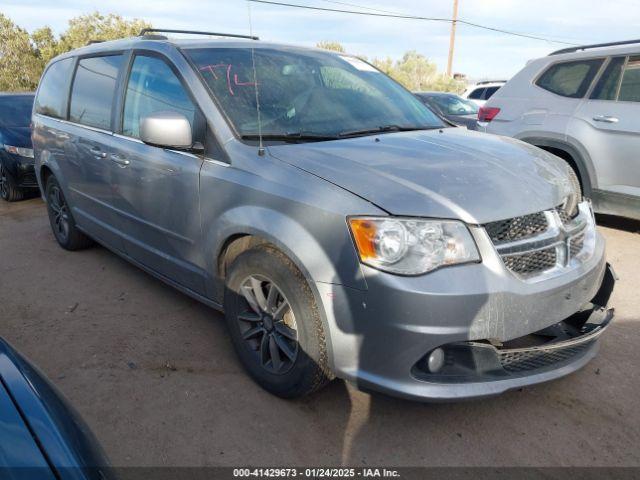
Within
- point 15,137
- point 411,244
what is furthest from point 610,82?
point 15,137

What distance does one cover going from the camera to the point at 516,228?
2.21m

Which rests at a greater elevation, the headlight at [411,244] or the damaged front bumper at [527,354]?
the headlight at [411,244]

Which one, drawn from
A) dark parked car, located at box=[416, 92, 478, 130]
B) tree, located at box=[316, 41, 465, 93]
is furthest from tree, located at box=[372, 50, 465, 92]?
dark parked car, located at box=[416, 92, 478, 130]

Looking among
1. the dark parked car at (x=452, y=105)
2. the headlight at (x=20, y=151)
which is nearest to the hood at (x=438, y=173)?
the headlight at (x=20, y=151)

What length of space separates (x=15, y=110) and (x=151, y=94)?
5.87 metres

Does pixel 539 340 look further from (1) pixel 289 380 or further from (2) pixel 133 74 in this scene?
(2) pixel 133 74

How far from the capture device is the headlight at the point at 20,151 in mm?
7062

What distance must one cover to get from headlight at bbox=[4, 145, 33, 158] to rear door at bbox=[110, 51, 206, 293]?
14.5ft

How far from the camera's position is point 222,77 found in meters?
2.93

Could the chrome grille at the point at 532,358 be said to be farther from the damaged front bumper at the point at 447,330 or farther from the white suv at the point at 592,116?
the white suv at the point at 592,116

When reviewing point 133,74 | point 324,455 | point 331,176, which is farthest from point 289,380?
point 133,74

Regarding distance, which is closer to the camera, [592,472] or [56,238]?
[592,472]

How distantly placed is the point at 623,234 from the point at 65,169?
5.43 m

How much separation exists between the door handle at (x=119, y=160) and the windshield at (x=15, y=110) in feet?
16.7
